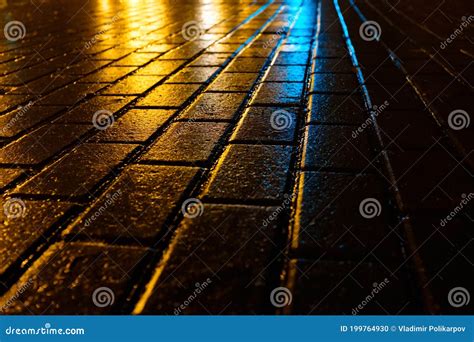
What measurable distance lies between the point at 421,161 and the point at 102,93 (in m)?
2.59

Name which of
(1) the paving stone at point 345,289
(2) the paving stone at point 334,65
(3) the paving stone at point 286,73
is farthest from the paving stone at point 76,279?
(2) the paving stone at point 334,65

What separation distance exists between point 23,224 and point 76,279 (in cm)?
46

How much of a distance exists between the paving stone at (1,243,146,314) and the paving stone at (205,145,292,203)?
52 cm

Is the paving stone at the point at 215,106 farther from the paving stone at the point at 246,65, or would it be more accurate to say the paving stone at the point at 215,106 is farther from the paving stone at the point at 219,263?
the paving stone at the point at 219,263

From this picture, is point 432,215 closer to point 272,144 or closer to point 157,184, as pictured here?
point 272,144

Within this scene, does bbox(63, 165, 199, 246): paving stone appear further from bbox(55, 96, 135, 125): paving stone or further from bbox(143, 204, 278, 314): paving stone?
bbox(55, 96, 135, 125): paving stone

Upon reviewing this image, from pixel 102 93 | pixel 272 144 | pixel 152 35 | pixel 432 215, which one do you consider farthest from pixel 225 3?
pixel 432 215

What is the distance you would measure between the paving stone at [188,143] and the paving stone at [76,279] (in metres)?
0.77

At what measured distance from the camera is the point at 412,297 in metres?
1.14

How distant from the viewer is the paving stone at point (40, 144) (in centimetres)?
212

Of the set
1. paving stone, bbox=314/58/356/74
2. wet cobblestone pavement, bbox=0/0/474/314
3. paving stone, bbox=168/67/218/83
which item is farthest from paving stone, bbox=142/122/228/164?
paving stone, bbox=314/58/356/74

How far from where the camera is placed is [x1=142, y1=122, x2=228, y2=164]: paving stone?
6.75ft

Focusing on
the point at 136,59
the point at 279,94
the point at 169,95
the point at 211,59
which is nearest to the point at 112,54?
the point at 136,59

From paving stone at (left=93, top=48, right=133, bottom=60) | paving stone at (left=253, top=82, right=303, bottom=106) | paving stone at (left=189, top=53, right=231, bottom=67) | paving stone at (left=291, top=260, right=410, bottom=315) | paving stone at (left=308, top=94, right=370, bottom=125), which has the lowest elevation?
paving stone at (left=93, top=48, right=133, bottom=60)
